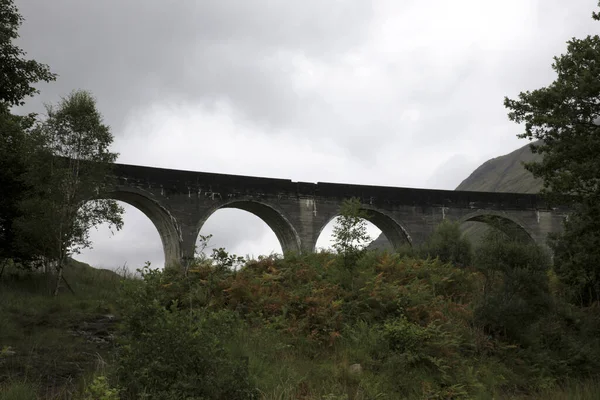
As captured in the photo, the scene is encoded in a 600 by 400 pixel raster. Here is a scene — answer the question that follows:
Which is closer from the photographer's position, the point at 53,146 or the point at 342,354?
the point at 342,354

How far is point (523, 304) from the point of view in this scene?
12.1 m

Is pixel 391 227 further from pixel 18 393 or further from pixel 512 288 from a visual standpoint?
pixel 18 393

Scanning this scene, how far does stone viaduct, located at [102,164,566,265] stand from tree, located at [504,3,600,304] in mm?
8616

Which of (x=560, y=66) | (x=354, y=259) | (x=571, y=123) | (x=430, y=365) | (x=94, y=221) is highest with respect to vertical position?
(x=560, y=66)

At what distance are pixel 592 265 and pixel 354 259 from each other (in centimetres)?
619

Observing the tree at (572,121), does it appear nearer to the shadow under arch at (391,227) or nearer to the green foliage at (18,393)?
the green foliage at (18,393)

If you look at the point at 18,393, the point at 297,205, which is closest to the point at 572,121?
the point at 18,393

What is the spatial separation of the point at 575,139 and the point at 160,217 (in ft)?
62.6

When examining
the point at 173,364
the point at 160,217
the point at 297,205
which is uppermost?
the point at 297,205

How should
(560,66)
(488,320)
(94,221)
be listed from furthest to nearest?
(94,221) < (560,66) < (488,320)

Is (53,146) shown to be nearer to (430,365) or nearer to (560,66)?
(430,365)

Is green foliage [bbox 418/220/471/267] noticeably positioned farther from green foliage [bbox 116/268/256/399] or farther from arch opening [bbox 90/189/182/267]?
green foliage [bbox 116/268/256/399]

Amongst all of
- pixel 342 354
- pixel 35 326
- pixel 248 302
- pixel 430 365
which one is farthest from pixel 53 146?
pixel 430 365

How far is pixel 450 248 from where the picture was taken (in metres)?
22.5
